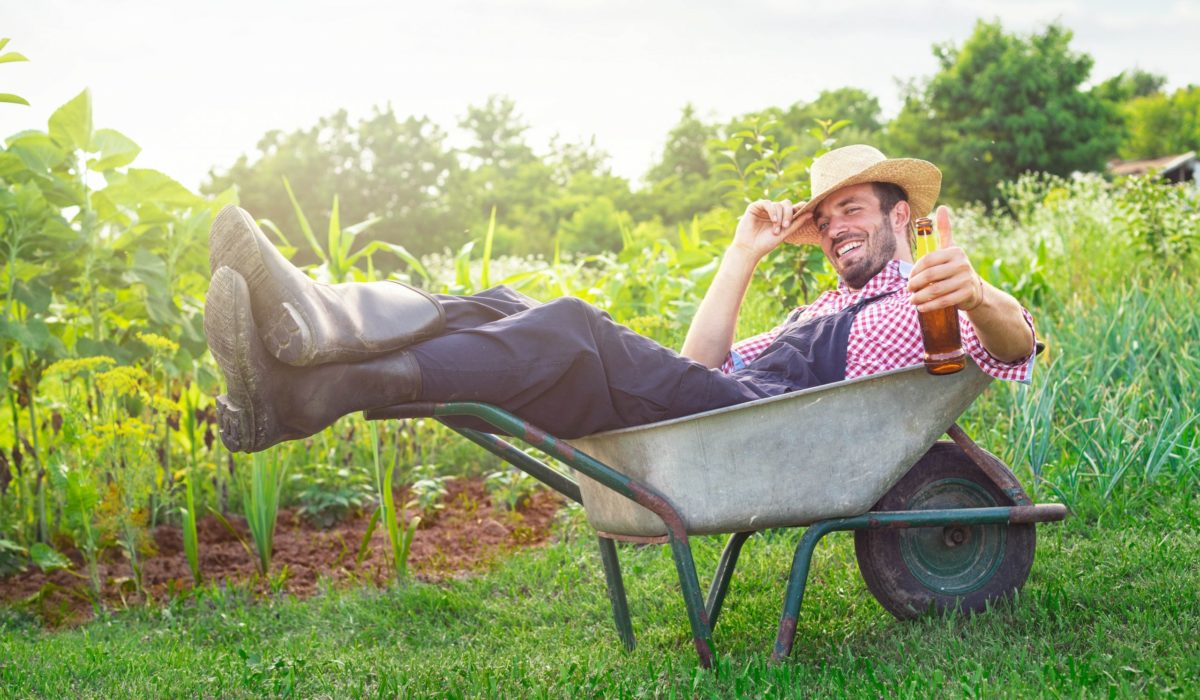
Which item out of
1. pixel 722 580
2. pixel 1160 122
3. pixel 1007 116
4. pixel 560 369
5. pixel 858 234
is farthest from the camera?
pixel 1160 122

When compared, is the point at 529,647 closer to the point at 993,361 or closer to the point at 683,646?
the point at 683,646

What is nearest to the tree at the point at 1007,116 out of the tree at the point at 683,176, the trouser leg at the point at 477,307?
the tree at the point at 683,176

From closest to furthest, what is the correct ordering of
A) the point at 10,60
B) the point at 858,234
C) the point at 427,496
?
the point at 858,234 → the point at 10,60 → the point at 427,496

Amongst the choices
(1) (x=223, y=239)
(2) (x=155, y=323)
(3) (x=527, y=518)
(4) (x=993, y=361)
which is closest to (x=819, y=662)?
(4) (x=993, y=361)

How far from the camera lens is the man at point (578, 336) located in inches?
76.8

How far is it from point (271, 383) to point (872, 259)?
1.70 meters

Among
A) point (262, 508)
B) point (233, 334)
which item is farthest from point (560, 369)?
point (262, 508)

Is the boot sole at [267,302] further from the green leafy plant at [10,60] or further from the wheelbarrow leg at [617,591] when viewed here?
the green leafy plant at [10,60]

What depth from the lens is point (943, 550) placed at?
2.61 metres

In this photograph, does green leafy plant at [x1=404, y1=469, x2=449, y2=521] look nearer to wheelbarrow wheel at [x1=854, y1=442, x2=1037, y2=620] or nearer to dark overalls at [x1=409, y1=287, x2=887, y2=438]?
dark overalls at [x1=409, y1=287, x2=887, y2=438]

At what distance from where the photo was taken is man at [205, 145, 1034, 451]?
6.40ft

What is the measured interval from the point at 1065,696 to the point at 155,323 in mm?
3556

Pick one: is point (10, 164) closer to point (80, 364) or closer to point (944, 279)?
point (80, 364)

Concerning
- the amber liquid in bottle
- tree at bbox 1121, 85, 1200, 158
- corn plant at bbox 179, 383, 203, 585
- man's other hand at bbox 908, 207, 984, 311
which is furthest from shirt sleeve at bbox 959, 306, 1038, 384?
tree at bbox 1121, 85, 1200, 158
